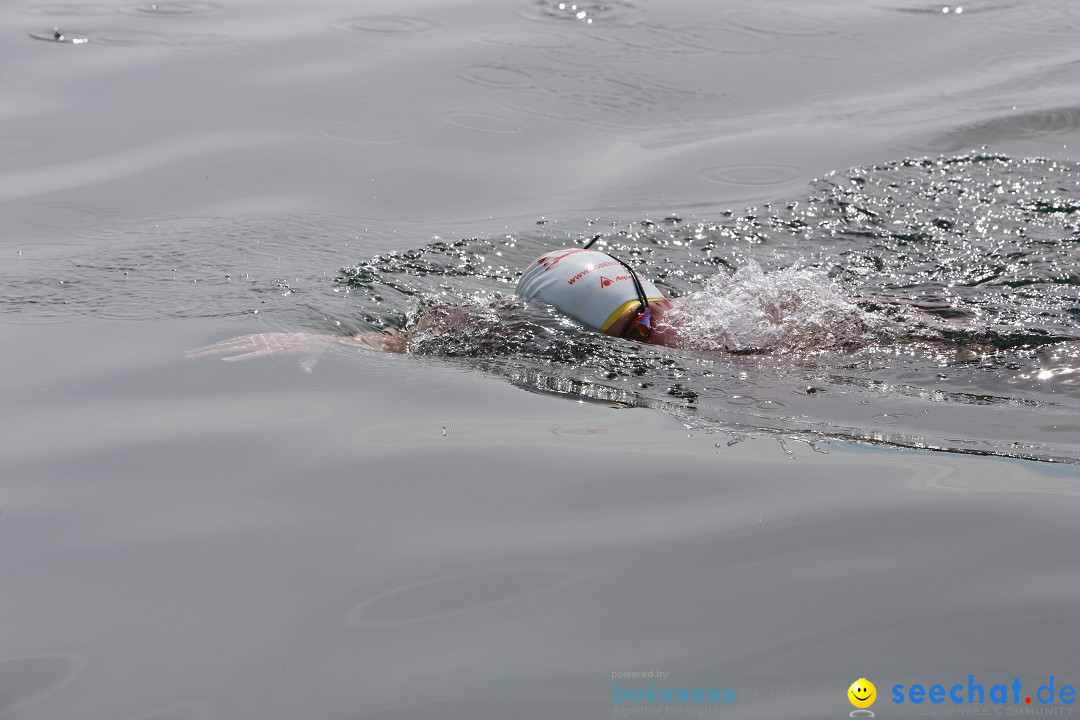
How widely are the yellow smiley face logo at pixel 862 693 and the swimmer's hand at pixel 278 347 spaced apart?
3588 millimetres

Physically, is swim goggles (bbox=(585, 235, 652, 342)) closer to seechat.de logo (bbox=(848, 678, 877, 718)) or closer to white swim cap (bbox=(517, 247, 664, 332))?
white swim cap (bbox=(517, 247, 664, 332))

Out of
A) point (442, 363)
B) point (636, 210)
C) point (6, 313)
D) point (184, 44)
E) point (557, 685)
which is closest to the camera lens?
point (557, 685)

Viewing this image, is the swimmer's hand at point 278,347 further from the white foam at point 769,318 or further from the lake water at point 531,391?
the white foam at point 769,318

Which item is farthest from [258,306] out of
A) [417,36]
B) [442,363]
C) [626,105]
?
[417,36]

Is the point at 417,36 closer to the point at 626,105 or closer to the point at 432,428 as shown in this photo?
the point at 626,105

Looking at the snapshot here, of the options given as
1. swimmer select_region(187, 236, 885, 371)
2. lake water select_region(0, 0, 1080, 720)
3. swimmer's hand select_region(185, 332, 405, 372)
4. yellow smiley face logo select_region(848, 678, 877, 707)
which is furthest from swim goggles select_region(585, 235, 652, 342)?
yellow smiley face logo select_region(848, 678, 877, 707)

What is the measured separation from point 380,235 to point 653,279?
7.16 ft

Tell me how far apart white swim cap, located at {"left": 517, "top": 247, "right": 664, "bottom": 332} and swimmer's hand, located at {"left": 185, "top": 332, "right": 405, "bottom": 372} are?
1.06m

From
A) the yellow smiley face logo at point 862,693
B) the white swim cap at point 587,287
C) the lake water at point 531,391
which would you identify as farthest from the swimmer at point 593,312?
the yellow smiley face logo at point 862,693

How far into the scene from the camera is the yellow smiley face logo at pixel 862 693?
3023 millimetres

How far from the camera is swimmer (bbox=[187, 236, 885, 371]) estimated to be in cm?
650

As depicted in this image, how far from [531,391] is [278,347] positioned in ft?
5.14

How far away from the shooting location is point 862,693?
3061mm

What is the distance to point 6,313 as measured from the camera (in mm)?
6898
